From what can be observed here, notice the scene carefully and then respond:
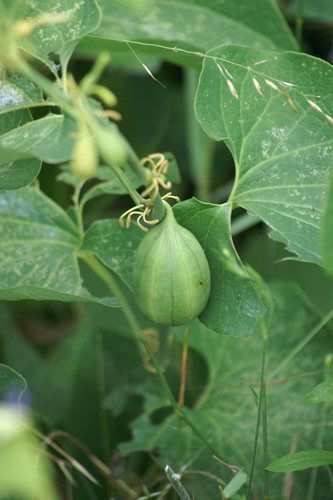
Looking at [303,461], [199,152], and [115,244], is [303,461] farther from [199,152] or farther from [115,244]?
[199,152]

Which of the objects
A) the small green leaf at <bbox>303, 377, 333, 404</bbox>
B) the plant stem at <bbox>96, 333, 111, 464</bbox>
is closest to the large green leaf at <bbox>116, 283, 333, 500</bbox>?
the plant stem at <bbox>96, 333, 111, 464</bbox>

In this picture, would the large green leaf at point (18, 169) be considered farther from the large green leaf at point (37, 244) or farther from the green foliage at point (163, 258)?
the large green leaf at point (37, 244)

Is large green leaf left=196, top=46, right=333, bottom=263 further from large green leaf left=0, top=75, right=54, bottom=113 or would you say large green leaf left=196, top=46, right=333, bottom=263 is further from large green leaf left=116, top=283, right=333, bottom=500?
large green leaf left=116, top=283, right=333, bottom=500

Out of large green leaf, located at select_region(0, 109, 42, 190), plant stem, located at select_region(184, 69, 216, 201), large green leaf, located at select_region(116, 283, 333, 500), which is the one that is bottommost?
large green leaf, located at select_region(116, 283, 333, 500)

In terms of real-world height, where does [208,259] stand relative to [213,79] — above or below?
below

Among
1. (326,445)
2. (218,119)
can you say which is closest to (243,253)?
(326,445)

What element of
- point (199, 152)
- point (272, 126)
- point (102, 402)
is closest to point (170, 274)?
point (272, 126)

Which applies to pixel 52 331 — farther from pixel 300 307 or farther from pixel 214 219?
pixel 214 219
